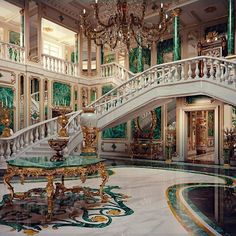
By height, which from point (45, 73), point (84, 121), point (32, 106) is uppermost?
point (45, 73)

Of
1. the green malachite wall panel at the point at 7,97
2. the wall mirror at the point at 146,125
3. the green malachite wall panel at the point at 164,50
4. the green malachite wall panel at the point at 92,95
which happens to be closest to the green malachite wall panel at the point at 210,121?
the wall mirror at the point at 146,125

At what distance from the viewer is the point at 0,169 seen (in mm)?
7492

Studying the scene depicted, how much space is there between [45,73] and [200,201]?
28.3 feet

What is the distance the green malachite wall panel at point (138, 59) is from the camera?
40.6 ft

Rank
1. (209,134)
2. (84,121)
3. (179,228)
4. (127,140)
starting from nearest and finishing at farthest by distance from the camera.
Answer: (179,228)
(84,121)
(127,140)
(209,134)

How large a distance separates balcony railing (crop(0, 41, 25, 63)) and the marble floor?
5.52 metres

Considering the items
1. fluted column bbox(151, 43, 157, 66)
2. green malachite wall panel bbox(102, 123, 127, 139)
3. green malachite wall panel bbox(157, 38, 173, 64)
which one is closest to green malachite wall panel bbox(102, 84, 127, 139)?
green malachite wall panel bbox(102, 123, 127, 139)

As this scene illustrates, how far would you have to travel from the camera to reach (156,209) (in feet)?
12.7

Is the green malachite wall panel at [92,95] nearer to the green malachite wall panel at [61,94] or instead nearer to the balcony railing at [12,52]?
the green malachite wall panel at [61,94]

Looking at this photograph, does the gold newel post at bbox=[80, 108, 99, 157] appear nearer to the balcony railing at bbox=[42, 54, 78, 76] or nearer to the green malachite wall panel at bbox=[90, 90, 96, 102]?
the balcony railing at bbox=[42, 54, 78, 76]

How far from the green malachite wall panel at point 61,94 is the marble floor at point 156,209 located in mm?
6142

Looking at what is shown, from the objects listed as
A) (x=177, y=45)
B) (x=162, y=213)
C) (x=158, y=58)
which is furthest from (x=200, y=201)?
(x=158, y=58)

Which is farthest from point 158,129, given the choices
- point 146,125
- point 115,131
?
point 115,131

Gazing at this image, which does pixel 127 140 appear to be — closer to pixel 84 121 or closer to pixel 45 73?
pixel 45 73
